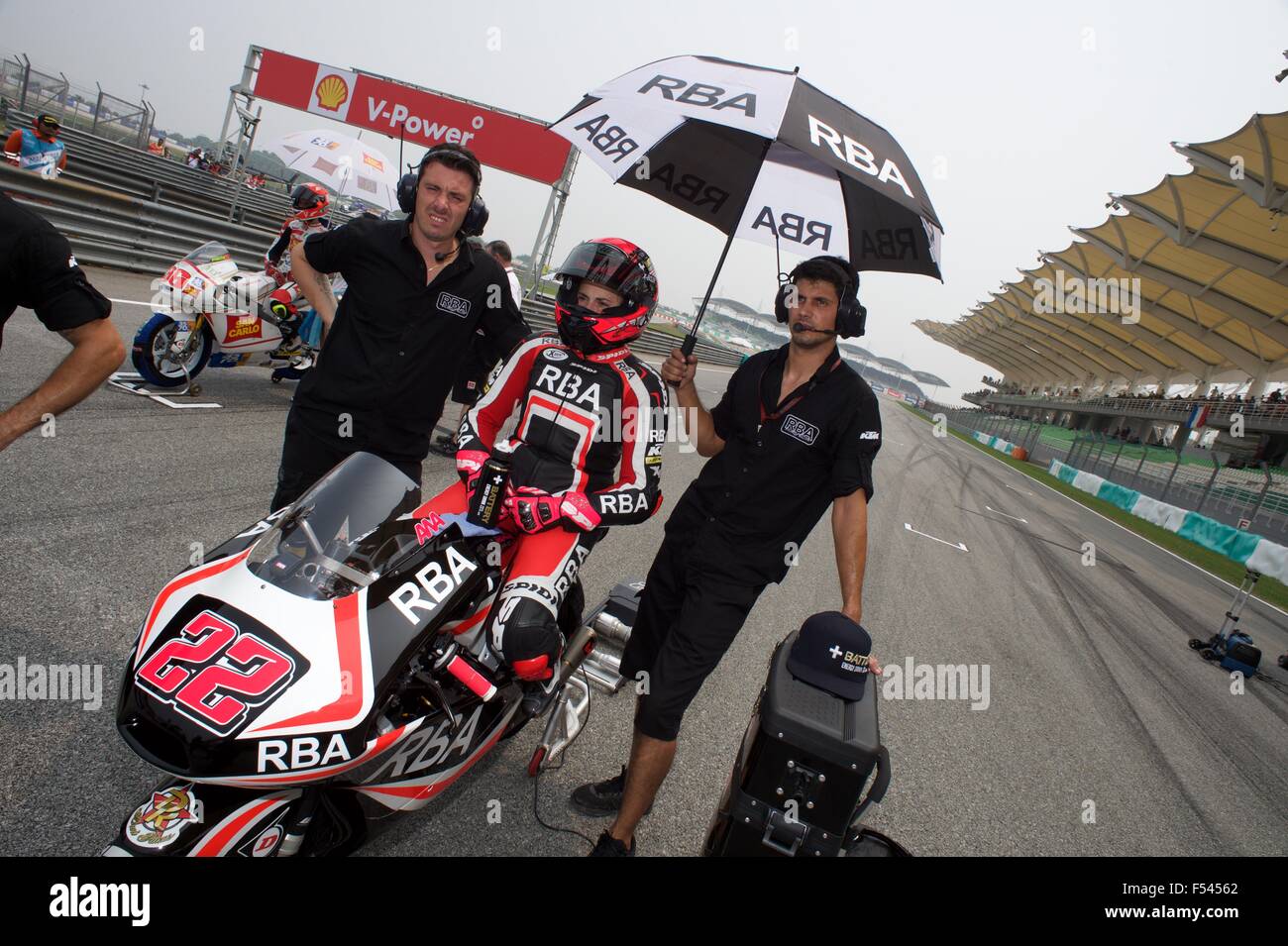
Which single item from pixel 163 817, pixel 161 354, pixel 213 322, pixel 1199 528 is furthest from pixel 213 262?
pixel 1199 528

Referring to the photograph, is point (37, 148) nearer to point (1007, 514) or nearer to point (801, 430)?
point (801, 430)

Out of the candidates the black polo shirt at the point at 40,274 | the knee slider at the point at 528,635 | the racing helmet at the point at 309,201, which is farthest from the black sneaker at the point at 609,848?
the racing helmet at the point at 309,201

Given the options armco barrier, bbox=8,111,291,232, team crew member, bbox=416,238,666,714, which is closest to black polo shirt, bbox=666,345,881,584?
team crew member, bbox=416,238,666,714

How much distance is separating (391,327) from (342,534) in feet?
4.31

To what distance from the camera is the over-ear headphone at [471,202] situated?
10.5 feet

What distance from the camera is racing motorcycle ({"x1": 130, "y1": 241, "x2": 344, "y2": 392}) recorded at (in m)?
7.10

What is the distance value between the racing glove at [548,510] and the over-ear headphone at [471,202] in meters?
1.42

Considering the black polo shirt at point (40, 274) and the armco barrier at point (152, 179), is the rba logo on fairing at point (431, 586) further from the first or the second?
the armco barrier at point (152, 179)

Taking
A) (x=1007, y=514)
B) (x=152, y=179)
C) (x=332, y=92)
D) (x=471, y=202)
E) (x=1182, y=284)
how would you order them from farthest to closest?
(x=1182, y=284)
(x=332, y=92)
(x=1007, y=514)
(x=152, y=179)
(x=471, y=202)

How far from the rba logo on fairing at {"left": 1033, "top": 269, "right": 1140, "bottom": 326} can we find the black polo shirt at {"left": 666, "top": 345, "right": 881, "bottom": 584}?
46.5 metres

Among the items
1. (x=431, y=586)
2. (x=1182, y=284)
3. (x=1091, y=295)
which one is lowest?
(x=431, y=586)

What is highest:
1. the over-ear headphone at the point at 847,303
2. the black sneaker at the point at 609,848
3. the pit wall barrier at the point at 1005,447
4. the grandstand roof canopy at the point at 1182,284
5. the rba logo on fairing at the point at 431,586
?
the grandstand roof canopy at the point at 1182,284

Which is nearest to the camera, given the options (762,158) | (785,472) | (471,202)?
(785,472)

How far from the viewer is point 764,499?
3.00 meters
